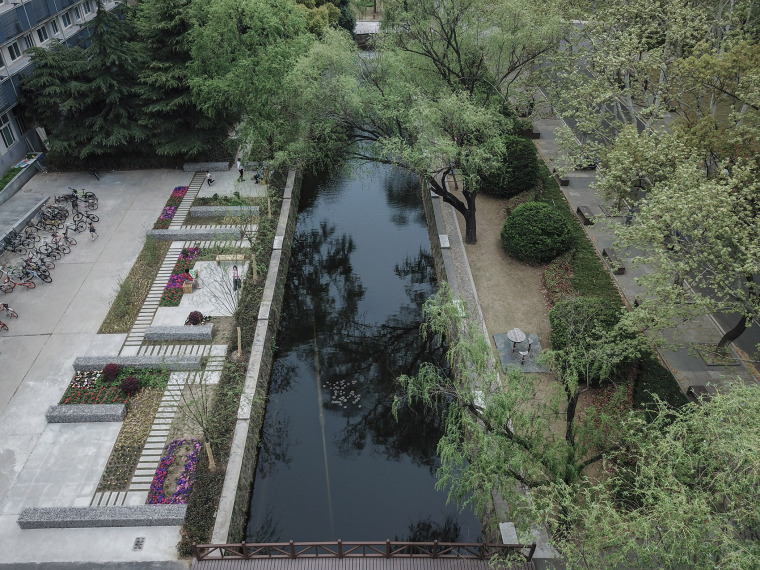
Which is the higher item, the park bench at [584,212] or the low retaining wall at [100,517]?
the park bench at [584,212]

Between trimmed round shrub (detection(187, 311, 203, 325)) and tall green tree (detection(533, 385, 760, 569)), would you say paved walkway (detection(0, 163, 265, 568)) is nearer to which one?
trimmed round shrub (detection(187, 311, 203, 325))

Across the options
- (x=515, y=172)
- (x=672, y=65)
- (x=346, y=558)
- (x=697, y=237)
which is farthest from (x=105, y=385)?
(x=672, y=65)

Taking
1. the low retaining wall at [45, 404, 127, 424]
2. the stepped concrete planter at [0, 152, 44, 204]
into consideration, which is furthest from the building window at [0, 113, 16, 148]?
the low retaining wall at [45, 404, 127, 424]

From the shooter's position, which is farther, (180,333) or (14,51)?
(14,51)

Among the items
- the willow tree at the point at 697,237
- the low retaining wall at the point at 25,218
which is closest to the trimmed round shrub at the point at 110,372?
the low retaining wall at the point at 25,218

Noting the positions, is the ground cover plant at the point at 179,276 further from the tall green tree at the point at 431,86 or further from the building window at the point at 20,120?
the building window at the point at 20,120

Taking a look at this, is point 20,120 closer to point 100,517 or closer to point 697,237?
point 100,517
